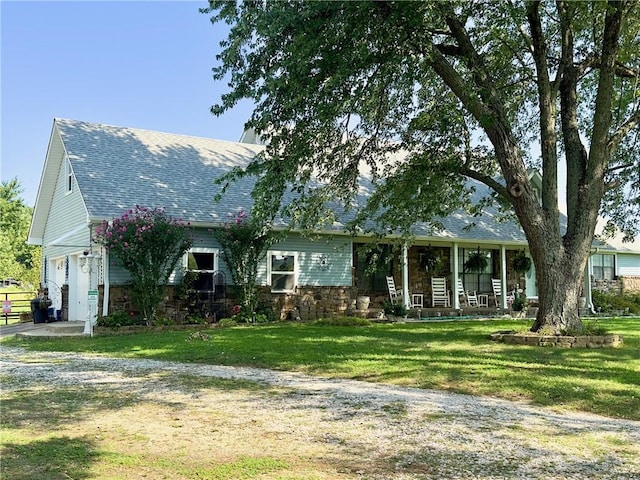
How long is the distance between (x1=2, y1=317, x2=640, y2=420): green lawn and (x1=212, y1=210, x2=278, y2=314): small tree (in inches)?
86.4

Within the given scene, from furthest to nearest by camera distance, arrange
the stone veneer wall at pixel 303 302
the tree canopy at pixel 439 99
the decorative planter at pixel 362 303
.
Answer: the decorative planter at pixel 362 303, the stone veneer wall at pixel 303 302, the tree canopy at pixel 439 99

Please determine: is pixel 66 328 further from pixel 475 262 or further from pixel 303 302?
pixel 475 262

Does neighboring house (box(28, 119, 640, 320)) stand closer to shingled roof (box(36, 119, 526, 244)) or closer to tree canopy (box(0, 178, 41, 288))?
shingled roof (box(36, 119, 526, 244))

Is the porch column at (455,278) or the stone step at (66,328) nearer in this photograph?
the stone step at (66,328)

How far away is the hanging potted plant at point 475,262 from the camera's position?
68.4 ft

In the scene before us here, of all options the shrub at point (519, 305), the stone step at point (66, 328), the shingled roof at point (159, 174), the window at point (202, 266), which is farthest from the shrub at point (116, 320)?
the shrub at point (519, 305)

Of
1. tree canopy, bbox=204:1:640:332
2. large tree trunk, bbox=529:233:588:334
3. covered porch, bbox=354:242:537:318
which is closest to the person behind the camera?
tree canopy, bbox=204:1:640:332

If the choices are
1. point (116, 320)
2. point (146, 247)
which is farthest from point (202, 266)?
point (116, 320)

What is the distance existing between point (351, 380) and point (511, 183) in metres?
5.63

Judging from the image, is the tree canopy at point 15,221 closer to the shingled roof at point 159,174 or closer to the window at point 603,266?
the shingled roof at point 159,174

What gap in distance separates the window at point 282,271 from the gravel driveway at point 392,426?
8.98 meters

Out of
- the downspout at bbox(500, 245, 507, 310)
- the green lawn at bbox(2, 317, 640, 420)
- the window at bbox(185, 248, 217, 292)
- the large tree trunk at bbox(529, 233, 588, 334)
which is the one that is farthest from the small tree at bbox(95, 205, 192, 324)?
the downspout at bbox(500, 245, 507, 310)

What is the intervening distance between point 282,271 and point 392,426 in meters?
12.1

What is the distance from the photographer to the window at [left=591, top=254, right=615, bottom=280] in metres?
26.0
